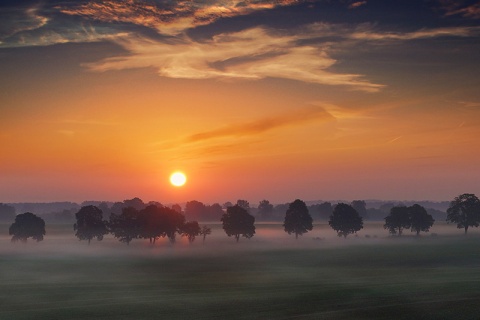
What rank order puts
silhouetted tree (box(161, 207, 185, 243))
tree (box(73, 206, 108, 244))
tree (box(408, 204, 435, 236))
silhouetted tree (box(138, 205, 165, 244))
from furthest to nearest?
tree (box(408, 204, 435, 236)) → tree (box(73, 206, 108, 244)) → silhouetted tree (box(161, 207, 185, 243)) → silhouetted tree (box(138, 205, 165, 244))

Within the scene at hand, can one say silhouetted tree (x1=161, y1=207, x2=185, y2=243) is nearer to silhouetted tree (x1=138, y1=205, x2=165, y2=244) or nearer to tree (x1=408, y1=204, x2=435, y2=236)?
silhouetted tree (x1=138, y1=205, x2=165, y2=244)

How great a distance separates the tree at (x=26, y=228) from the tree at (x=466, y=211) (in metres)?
119

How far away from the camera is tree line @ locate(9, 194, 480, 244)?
13812 cm

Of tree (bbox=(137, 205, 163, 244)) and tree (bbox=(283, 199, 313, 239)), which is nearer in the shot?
tree (bbox=(137, 205, 163, 244))

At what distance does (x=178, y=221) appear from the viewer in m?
144

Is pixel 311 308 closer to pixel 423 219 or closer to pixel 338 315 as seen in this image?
pixel 338 315

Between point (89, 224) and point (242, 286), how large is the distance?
301 ft

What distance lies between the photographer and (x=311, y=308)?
1836 inches

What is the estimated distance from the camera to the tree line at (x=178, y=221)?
138125 mm

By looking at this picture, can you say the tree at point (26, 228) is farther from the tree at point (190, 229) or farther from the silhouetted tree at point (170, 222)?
the tree at point (190, 229)

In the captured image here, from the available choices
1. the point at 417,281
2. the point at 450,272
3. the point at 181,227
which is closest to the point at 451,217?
the point at 181,227

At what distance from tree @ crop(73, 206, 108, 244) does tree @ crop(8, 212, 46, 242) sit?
36.6 feet

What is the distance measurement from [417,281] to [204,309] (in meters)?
29.4

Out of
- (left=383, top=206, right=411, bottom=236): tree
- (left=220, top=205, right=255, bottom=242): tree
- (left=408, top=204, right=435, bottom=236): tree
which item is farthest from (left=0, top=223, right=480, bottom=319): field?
(left=383, top=206, right=411, bottom=236): tree
